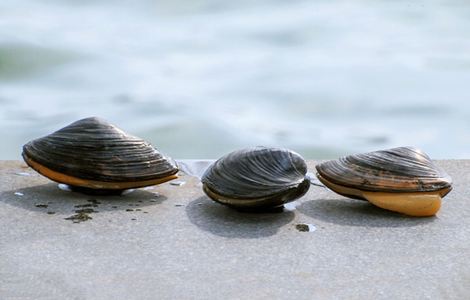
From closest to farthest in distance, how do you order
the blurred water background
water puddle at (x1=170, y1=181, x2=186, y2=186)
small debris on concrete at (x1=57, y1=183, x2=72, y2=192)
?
1. small debris on concrete at (x1=57, y1=183, x2=72, y2=192)
2. water puddle at (x1=170, y1=181, x2=186, y2=186)
3. the blurred water background

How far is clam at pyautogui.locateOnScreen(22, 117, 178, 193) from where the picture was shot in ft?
7.90

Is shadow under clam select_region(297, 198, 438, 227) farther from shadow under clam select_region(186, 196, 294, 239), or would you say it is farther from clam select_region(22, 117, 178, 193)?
clam select_region(22, 117, 178, 193)

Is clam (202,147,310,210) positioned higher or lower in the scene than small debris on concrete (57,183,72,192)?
higher

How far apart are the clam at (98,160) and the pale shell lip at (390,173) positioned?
16.3 inches

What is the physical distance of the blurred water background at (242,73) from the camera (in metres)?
4.54

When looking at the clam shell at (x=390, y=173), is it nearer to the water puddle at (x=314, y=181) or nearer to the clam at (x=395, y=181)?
the clam at (x=395, y=181)

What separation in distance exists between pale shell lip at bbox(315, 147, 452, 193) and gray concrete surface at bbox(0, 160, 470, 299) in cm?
8

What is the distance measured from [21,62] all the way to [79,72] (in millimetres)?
393

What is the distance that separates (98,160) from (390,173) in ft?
2.22

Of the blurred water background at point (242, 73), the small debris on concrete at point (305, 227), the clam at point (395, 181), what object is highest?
the clam at point (395, 181)

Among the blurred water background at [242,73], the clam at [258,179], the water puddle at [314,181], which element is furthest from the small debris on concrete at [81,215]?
the blurred water background at [242,73]

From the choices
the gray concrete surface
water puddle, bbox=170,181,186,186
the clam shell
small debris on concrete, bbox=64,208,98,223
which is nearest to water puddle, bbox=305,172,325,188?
the gray concrete surface

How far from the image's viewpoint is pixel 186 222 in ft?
7.61

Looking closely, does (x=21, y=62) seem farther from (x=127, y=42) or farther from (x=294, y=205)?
(x=294, y=205)
